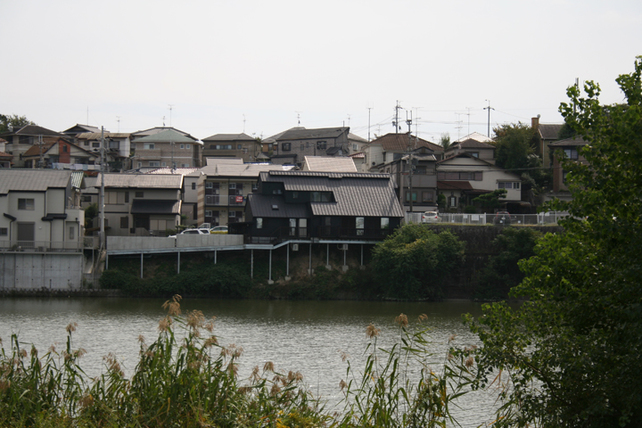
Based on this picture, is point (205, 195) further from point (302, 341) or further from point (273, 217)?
point (302, 341)

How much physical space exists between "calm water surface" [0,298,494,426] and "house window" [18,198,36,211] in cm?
627

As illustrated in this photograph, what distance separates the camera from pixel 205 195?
160 ft

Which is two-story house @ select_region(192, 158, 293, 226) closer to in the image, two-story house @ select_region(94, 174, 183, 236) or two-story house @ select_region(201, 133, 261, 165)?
two-story house @ select_region(94, 174, 183, 236)

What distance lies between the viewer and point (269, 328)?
27.2 m

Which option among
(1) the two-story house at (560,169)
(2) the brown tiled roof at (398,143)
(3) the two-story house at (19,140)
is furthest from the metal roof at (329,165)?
(3) the two-story house at (19,140)

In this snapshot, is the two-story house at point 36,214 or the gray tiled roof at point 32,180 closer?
the two-story house at point 36,214

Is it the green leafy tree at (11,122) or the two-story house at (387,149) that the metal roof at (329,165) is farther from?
the green leafy tree at (11,122)

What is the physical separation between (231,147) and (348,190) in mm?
35883

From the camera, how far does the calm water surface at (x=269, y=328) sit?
19.4 meters

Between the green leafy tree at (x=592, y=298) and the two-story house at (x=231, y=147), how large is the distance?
209 feet

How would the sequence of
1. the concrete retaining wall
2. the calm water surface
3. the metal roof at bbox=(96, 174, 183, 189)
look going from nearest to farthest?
the calm water surface → the concrete retaining wall → the metal roof at bbox=(96, 174, 183, 189)

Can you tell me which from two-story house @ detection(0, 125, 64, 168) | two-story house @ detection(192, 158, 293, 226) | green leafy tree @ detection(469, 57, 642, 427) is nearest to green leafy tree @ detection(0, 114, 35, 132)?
two-story house @ detection(0, 125, 64, 168)

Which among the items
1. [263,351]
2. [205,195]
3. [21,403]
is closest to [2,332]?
[263,351]

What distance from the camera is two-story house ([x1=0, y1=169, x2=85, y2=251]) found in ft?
120
